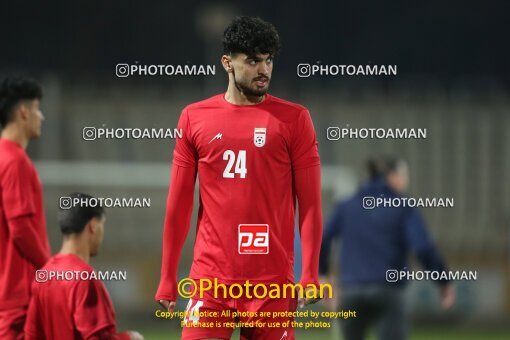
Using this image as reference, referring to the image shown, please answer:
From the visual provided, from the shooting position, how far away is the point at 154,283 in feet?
36.7

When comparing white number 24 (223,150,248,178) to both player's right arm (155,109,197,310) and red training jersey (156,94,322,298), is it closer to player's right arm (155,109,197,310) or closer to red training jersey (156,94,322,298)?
red training jersey (156,94,322,298)

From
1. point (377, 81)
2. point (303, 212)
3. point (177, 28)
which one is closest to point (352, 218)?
point (303, 212)

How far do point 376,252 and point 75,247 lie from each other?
231 cm

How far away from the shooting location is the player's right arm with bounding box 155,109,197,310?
13.4ft

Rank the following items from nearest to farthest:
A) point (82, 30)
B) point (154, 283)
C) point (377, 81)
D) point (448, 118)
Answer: point (154, 283), point (448, 118), point (377, 81), point (82, 30)

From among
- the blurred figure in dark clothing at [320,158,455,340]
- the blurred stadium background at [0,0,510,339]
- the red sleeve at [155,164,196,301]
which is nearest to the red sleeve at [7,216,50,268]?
the red sleeve at [155,164,196,301]

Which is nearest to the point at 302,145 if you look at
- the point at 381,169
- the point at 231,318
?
the point at 231,318

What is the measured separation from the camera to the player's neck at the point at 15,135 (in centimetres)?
494

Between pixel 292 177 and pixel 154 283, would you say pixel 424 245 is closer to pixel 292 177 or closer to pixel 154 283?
pixel 292 177

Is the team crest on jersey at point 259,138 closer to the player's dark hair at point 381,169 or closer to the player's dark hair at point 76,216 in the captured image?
the player's dark hair at point 76,216

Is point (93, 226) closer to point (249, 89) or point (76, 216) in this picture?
point (76, 216)

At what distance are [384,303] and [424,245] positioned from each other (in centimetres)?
48

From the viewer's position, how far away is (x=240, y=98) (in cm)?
407

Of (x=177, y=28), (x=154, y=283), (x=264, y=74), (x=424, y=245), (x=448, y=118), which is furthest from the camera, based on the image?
(x=177, y=28)
